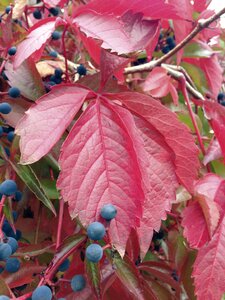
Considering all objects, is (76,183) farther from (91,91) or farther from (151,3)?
(151,3)

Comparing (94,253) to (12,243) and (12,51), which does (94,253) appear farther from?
(12,51)

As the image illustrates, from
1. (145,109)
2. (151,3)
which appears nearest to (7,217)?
(145,109)

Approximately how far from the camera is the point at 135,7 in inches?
23.9

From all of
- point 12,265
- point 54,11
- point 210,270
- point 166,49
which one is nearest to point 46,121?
point 12,265

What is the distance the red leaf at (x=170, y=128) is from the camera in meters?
0.60

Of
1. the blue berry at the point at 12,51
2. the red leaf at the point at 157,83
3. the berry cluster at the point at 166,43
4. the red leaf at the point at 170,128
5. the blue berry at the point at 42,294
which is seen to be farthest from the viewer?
the berry cluster at the point at 166,43

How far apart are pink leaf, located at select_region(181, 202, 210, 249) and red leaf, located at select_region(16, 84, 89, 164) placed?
0.81 feet

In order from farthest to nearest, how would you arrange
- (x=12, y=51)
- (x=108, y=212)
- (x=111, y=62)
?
(x=12, y=51)
(x=111, y=62)
(x=108, y=212)

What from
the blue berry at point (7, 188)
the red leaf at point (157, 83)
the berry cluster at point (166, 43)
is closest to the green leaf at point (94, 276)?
the blue berry at point (7, 188)

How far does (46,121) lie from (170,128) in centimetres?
17

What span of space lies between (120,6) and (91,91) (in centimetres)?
13

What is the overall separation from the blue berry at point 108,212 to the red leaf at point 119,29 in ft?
0.59

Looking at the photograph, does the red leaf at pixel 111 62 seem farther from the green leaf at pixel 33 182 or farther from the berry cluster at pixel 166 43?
the berry cluster at pixel 166 43

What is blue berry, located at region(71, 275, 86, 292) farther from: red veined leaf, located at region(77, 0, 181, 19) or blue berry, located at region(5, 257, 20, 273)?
red veined leaf, located at region(77, 0, 181, 19)
